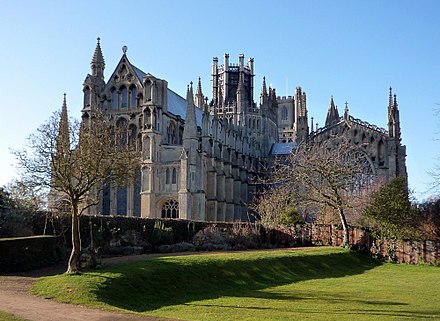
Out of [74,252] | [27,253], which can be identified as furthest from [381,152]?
[74,252]

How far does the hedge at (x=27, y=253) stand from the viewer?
21.4m

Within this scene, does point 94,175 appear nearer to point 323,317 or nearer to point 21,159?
point 21,159

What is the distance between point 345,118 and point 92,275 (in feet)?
180

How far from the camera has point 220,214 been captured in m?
59.8

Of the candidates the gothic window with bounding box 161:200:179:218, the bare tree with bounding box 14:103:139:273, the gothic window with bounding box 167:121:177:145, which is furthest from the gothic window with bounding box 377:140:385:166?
the bare tree with bounding box 14:103:139:273

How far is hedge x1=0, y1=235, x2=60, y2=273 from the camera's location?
70.3 ft

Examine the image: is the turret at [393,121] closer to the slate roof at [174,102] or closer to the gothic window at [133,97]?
the slate roof at [174,102]

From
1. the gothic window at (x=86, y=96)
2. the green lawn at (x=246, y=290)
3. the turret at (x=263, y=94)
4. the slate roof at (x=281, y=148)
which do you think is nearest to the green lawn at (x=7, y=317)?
the green lawn at (x=246, y=290)

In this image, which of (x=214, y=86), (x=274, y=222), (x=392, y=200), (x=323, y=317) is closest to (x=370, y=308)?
(x=323, y=317)

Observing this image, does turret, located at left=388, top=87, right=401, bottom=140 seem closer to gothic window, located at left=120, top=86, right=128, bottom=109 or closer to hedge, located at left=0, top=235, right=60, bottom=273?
gothic window, located at left=120, top=86, right=128, bottom=109

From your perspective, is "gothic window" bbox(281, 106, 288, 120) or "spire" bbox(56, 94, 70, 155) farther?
"gothic window" bbox(281, 106, 288, 120)

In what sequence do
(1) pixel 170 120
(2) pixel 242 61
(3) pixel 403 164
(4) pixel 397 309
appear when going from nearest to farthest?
1. (4) pixel 397 309
2. (1) pixel 170 120
3. (3) pixel 403 164
4. (2) pixel 242 61

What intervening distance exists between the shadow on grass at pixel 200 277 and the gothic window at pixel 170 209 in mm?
23038

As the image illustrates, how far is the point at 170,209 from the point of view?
167ft
